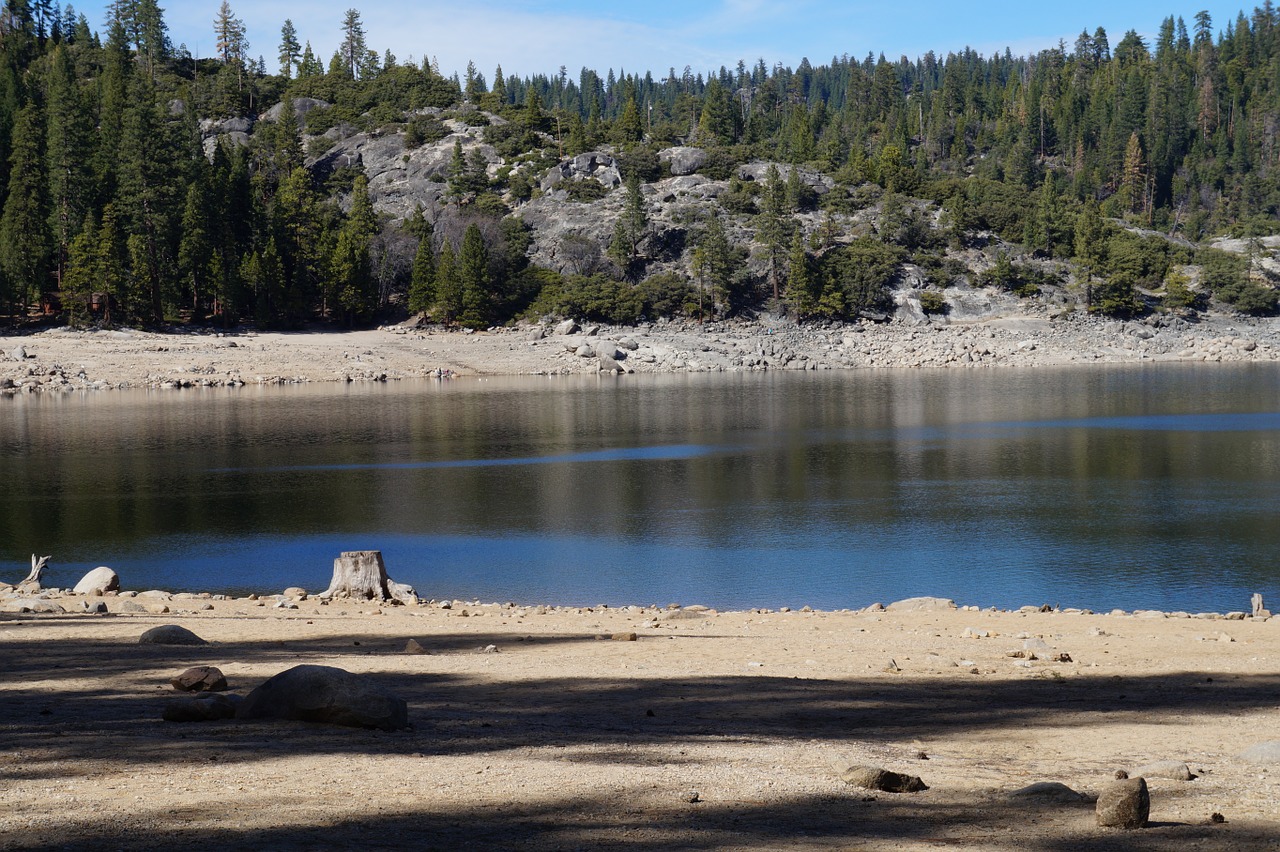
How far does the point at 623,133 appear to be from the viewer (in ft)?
463

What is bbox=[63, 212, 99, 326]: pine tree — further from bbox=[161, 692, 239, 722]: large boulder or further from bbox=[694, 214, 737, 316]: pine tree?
bbox=[161, 692, 239, 722]: large boulder

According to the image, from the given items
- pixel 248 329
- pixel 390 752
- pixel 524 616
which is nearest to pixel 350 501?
pixel 524 616

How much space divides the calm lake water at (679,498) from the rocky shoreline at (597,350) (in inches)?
658

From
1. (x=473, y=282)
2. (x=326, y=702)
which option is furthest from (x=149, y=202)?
(x=326, y=702)

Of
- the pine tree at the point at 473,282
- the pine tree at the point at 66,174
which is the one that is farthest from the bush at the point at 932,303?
the pine tree at the point at 66,174

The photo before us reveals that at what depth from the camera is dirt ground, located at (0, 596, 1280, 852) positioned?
6730 mm

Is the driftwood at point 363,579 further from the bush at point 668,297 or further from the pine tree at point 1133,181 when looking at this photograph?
the pine tree at point 1133,181

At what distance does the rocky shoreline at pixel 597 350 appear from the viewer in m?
80.6

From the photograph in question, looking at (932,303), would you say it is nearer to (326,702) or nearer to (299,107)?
(299,107)

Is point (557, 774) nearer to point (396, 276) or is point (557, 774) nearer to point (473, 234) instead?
point (473, 234)

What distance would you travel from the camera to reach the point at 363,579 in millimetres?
20172

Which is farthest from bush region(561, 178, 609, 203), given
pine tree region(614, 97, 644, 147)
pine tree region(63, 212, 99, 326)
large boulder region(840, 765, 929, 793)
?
large boulder region(840, 765, 929, 793)

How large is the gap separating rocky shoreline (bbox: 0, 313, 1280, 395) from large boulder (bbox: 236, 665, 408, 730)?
76038 millimetres

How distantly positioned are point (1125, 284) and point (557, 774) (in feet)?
376
